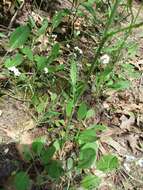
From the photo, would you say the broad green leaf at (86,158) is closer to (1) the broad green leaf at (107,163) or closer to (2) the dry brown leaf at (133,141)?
(1) the broad green leaf at (107,163)

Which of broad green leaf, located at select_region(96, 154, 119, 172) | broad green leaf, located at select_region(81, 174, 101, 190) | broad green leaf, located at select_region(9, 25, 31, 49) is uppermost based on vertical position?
broad green leaf, located at select_region(9, 25, 31, 49)

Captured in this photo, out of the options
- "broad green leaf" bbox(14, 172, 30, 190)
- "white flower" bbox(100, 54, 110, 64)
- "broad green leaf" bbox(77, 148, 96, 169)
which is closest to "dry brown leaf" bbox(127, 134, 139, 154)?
"broad green leaf" bbox(77, 148, 96, 169)

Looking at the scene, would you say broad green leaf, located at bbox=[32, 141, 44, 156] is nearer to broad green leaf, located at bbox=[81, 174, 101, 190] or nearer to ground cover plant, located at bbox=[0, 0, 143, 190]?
ground cover plant, located at bbox=[0, 0, 143, 190]

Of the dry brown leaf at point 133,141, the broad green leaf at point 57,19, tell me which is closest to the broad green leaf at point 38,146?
the dry brown leaf at point 133,141

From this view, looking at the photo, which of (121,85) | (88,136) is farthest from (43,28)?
(88,136)

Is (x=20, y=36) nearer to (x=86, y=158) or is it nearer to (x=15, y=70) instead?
(x=15, y=70)

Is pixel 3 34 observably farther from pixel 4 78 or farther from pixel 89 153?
pixel 89 153
